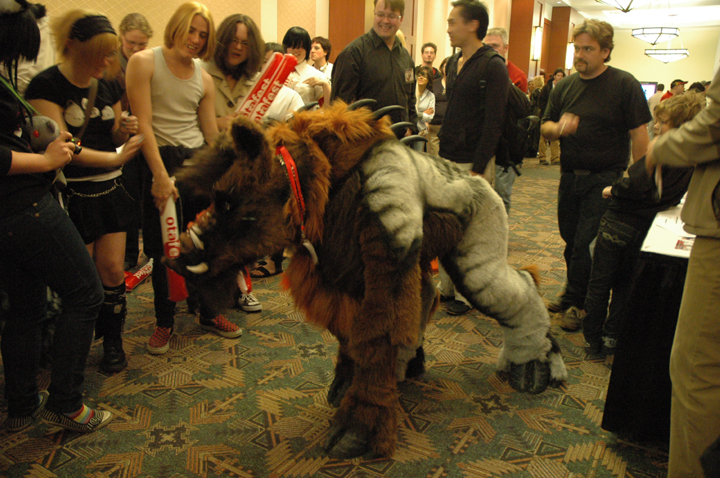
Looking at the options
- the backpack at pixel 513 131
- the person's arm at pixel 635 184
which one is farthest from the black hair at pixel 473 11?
the person's arm at pixel 635 184

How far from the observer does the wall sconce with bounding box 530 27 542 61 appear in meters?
14.9

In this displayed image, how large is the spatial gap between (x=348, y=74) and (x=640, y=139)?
1918 mm

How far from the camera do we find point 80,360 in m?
1.99

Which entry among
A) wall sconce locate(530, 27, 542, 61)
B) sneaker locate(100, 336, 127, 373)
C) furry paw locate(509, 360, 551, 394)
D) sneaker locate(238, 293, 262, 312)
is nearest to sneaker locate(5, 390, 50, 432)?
sneaker locate(100, 336, 127, 373)

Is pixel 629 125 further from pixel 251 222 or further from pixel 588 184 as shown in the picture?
pixel 251 222

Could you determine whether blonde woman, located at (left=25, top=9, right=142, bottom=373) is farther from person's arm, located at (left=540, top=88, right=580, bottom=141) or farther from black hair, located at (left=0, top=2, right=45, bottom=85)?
person's arm, located at (left=540, top=88, right=580, bottom=141)

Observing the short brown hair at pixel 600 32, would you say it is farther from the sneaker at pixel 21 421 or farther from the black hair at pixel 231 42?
the sneaker at pixel 21 421

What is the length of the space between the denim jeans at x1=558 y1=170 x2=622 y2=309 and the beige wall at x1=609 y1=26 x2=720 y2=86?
23932 mm

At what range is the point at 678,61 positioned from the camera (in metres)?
22.7

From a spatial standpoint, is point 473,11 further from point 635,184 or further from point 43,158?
point 43,158

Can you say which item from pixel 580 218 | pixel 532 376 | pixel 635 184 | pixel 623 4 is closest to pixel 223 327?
pixel 532 376

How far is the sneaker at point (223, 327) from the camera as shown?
289 cm

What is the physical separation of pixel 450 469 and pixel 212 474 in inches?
36.2

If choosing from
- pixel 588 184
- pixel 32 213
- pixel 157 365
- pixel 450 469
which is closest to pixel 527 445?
pixel 450 469
